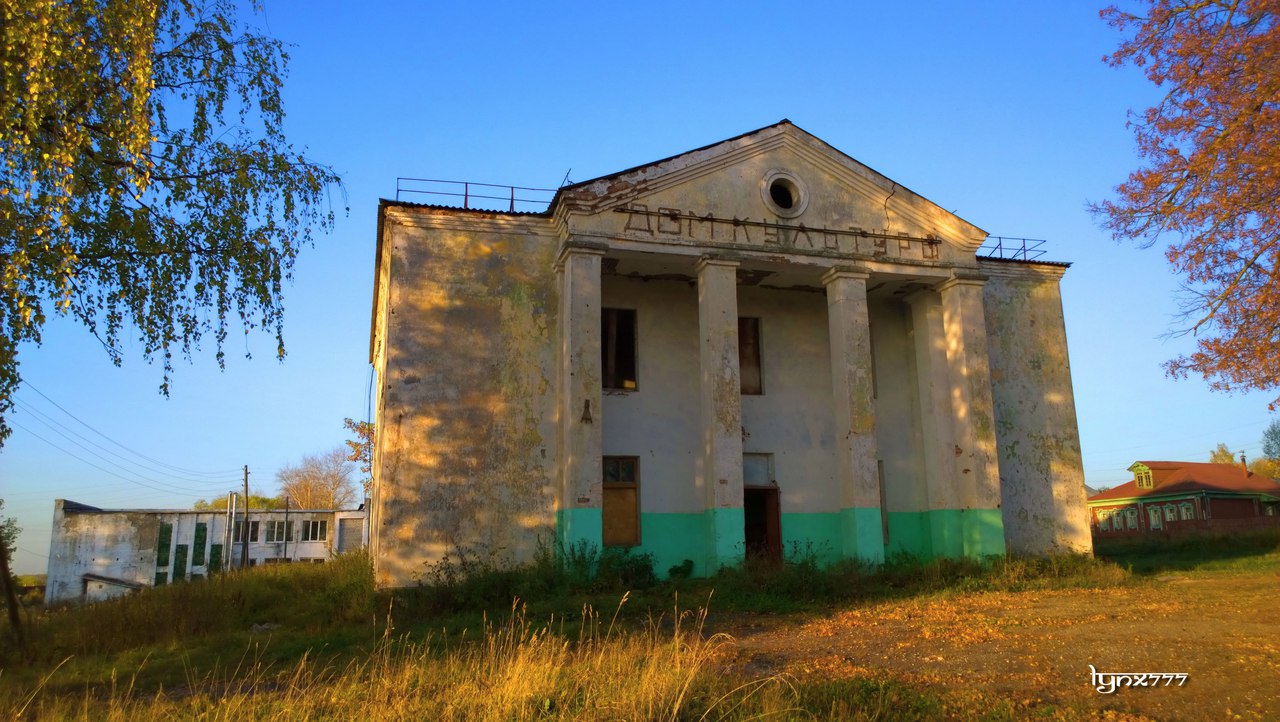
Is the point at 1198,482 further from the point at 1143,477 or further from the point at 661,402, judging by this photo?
the point at 661,402

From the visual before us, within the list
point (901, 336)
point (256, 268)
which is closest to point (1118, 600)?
point (901, 336)

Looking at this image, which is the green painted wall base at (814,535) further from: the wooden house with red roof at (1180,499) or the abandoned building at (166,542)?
the abandoned building at (166,542)

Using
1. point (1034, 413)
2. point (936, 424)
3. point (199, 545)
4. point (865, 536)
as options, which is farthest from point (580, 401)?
point (199, 545)

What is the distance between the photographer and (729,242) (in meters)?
16.6

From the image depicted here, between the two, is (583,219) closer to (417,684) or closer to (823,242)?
(823,242)

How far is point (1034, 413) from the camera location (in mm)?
19016

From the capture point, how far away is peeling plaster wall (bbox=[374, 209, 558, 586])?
48.6 ft

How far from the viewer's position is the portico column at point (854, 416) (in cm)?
1597

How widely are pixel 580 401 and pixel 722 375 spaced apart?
115 inches

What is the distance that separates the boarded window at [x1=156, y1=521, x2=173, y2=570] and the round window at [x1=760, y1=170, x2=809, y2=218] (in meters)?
40.5

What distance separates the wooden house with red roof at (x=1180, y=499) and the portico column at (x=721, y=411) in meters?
31.2

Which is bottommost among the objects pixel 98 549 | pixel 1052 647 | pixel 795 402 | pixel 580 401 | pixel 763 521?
pixel 98 549

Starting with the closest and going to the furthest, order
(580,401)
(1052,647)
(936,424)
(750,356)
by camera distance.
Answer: (1052,647) → (580,401) → (936,424) → (750,356)

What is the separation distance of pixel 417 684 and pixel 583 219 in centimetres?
1061
